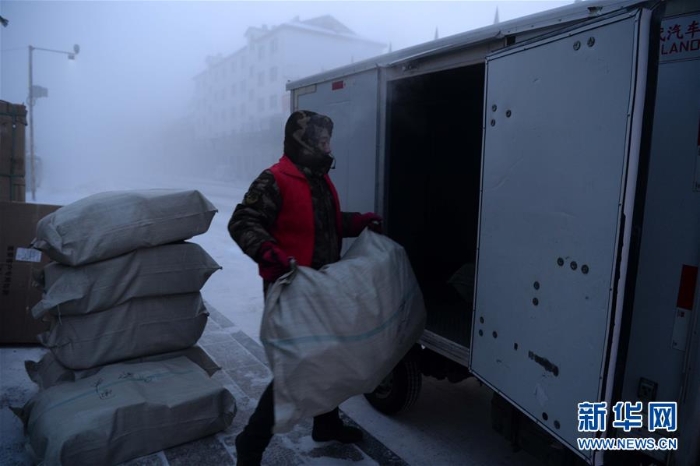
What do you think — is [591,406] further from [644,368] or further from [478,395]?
[478,395]

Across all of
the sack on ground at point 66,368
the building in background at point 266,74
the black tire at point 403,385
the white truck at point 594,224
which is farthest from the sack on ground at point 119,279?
the building in background at point 266,74

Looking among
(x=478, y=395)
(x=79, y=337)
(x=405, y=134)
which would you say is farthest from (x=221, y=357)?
(x=405, y=134)

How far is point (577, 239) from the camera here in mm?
1890

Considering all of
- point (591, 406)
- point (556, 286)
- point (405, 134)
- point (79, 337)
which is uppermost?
point (405, 134)

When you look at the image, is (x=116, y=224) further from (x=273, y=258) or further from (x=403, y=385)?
(x=403, y=385)

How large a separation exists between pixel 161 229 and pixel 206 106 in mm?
67469

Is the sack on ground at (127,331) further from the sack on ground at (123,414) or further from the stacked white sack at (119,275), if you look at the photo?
the sack on ground at (123,414)

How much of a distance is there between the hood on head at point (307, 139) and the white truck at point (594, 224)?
0.89m

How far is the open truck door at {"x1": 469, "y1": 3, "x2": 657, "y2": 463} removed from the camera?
1.70m

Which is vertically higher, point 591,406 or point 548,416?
point 591,406

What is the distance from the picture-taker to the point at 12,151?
16.9 feet

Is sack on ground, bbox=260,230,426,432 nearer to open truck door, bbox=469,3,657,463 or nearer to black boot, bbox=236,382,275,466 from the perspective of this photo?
black boot, bbox=236,382,275,466

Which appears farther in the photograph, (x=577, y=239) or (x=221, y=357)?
(x=221, y=357)

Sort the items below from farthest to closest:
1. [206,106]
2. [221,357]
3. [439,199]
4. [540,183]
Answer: [206,106], [439,199], [221,357], [540,183]
